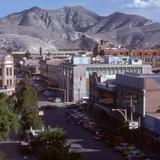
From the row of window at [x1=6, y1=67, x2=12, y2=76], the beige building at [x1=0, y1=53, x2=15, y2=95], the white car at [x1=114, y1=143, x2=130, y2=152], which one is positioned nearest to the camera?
the white car at [x1=114, y1=143, x2=130, y2=152]

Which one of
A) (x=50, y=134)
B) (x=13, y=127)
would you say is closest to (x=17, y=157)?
(x=13, y=127)

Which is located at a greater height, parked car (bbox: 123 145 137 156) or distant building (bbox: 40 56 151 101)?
distant building (bbox: 40 56 151 101)

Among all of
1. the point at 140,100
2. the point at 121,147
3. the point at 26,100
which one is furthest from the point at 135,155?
the point at 26,100

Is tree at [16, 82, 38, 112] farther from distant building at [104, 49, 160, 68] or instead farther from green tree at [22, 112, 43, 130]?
distant building at [104, 49, 160, 68]

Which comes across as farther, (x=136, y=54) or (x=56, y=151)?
(x=136, y=54)

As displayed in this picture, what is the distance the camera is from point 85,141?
4003 centimetres

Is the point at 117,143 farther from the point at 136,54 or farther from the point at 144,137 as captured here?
the point at 136,54

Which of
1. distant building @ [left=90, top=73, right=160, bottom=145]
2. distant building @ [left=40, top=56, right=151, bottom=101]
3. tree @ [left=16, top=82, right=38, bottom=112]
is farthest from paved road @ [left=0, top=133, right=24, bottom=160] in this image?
distant building @ [left=40, top=56, right=151, bottom=101]

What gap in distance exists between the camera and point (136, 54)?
10912cm

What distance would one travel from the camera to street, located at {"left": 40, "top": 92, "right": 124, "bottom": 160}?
35031 millimetres

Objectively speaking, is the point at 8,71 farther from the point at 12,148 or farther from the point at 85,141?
the point at 12,148

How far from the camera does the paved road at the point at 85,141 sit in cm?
3500

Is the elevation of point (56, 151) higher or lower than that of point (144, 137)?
higher

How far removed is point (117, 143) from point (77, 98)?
32.3 meters
